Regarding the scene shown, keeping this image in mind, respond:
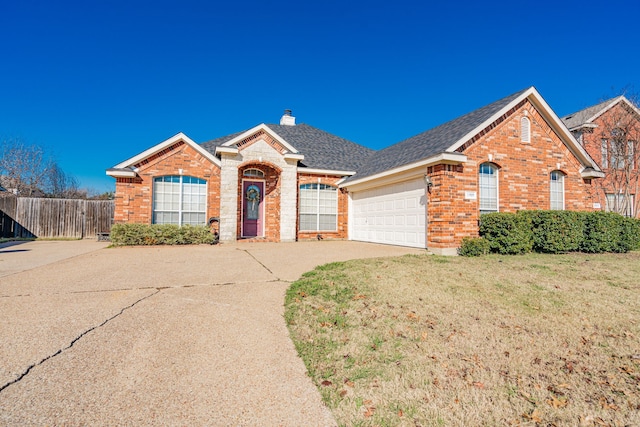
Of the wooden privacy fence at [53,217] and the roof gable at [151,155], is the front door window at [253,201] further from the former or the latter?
the wooden privacy fence at [53,217]

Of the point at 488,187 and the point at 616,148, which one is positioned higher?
the point at 616,148

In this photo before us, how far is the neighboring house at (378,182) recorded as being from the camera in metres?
10.2

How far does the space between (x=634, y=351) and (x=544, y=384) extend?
1.35 m

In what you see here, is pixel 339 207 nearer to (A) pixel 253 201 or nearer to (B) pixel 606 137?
(A) pixel 253 201

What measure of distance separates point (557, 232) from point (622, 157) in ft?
31.4

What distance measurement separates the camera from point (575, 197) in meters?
12.2

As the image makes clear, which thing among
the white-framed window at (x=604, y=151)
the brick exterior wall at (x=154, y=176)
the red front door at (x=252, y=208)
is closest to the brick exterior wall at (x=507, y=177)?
the white-framed window at (x=604, y=151)

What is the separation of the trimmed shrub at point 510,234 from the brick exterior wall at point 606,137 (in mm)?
8195

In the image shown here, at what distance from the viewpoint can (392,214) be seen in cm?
1239

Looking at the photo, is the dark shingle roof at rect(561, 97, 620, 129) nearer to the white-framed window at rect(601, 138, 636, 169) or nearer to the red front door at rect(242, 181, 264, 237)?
the white-framed window at rect(601, 138, 636, 169)

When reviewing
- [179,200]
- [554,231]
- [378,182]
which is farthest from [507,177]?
[179,200]

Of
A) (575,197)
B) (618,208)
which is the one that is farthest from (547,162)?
(618,208)

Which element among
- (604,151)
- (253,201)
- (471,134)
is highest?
(604,151)

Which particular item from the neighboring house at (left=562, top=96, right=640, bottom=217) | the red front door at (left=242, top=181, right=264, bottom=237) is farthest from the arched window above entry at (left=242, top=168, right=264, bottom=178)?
the neighboring house at (left=562, top=96, right=640, bottom=217)
